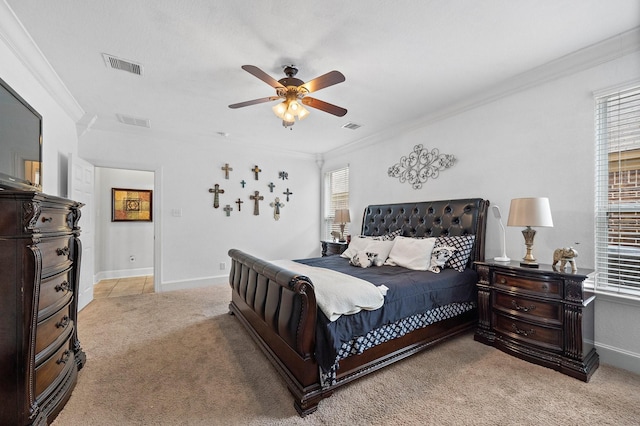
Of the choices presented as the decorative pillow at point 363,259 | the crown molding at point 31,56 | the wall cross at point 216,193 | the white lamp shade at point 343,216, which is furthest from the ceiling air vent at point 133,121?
the decorative pillow at point 363,259

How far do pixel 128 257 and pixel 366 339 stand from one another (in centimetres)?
542

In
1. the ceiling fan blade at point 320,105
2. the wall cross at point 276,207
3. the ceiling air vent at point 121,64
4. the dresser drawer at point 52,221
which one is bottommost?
the dresser drawer at point 52,221

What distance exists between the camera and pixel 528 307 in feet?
7.41

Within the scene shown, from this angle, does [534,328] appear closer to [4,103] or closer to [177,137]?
[4,103]

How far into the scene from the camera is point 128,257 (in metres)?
5.43

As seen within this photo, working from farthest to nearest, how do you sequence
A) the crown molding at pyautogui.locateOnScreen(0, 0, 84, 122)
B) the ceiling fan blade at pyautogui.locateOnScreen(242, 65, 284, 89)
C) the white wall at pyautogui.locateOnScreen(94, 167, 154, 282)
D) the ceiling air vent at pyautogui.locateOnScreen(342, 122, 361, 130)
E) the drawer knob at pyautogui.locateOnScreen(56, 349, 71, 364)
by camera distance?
the white wall at pyautogui.locateOnScreen(94, 167, 154, 282) < the ceiling air vent at pyautogui.locateOnScreen(342, 122, 361, 130) < the ceiling fan blade at pyautogui.locateOnScreen(242, 65, 284, 89) < the crown molding at pyautogui.locateOnScreen(0, 0, 84, 122) < the drawer knob at pyautogui.locateOnScreen(56, 349, 71, 364)

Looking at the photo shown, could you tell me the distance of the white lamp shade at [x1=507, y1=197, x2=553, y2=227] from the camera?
2.24m

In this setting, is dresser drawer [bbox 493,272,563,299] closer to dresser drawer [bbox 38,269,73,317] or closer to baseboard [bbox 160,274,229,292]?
dresser drawer [bbox 38,269,73,317]

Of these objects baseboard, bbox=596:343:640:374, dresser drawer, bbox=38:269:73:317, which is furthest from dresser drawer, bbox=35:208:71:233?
baseboard, bbox=596:343:640:374

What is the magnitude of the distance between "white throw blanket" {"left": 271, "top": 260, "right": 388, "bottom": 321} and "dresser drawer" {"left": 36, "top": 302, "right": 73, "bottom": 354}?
1537 mm

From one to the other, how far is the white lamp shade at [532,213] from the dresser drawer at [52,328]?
3.33 m

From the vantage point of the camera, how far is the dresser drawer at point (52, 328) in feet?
4.90

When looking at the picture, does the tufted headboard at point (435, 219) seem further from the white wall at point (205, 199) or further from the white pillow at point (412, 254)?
the white wall at point (205, 199)

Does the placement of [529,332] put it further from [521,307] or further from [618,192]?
[618,192]
